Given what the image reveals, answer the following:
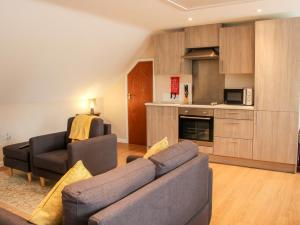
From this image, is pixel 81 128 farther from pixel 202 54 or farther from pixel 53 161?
pixel 202 54

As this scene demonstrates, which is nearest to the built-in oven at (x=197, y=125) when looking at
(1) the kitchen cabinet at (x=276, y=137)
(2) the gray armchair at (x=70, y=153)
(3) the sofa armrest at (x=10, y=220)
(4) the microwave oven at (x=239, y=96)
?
(4) the microwave oven at (x=239, y=96)

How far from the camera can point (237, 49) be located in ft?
15.4

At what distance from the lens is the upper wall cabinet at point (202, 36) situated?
193 inches

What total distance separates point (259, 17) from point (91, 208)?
13.5 feet

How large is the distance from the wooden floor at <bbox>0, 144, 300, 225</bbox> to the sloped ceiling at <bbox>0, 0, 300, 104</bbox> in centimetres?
237

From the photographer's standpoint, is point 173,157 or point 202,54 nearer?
point 173,157

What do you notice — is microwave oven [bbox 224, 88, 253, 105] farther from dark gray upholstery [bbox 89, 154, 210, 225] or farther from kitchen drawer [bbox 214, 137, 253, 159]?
dark gray upholstery [bbox 89, 154, 210, 225]

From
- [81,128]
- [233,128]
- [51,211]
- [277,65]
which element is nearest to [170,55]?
[233,128]

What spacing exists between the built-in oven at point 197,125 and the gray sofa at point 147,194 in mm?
2293

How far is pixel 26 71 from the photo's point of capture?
14.5ft

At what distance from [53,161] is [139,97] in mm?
2929

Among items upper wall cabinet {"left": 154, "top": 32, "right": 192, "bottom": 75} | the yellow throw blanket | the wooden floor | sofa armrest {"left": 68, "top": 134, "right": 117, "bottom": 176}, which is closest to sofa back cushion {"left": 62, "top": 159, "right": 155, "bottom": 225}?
the wooden floor

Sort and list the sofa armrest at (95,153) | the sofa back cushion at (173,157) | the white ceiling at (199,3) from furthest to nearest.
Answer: the white ceiling at (199,3), the sofa armrest at (95,153), the sofa back cushion at (173,157)

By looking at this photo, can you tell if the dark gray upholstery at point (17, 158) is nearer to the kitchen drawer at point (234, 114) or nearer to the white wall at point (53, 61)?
the white wall at point (53, 61)
